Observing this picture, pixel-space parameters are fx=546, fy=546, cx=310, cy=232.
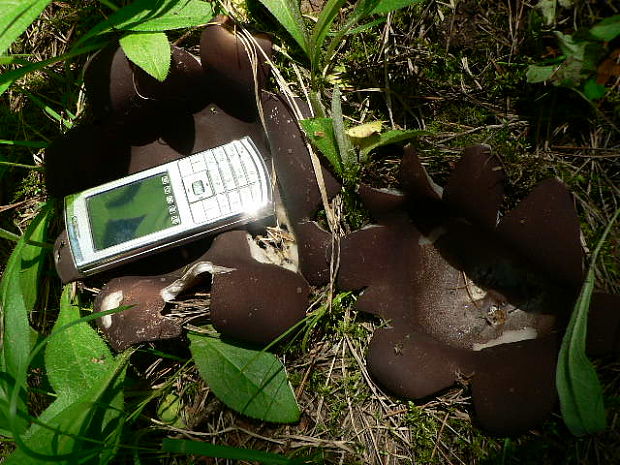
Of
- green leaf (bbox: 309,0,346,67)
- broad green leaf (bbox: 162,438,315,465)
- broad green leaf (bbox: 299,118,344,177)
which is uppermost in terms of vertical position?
green leaf (bbox: 309,0,346,67)

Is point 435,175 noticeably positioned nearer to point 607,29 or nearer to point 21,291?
point 607,29

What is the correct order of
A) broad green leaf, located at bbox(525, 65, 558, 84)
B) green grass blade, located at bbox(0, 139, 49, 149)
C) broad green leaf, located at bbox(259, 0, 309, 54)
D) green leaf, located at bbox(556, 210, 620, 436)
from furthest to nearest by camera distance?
1. green grass blade, located at bbox(0, 139, 49, 149)
2. broad green leaf, located at bbox(259, 0, 309, 54)
3. broad green leaf, located at bbox(525, 65, 558, 84)
4. green leaf, located at bbox(556, 210, 620, 436)

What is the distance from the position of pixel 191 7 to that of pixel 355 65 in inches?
18.2

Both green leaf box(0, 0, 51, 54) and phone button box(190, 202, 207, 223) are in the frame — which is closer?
green leaf box(0, 0, 51, 54)

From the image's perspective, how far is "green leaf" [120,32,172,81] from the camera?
1327mm

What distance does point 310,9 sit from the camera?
158 centimetres

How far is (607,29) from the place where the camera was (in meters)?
1.23

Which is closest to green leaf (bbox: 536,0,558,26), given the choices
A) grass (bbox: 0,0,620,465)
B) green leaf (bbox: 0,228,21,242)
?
grass (bbox: 0,0,620,465)

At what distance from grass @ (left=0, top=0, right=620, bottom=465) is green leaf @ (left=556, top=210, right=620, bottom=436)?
73 mm

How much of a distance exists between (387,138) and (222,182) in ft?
1.57

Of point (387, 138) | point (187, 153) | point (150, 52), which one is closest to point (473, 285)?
point (387, 138)

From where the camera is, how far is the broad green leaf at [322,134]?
1372 mm

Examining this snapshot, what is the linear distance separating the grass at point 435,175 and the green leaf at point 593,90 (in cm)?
4

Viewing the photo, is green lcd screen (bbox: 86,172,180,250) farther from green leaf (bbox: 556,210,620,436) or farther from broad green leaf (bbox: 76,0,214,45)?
green leaf (bbox: 556,210,620,436)
